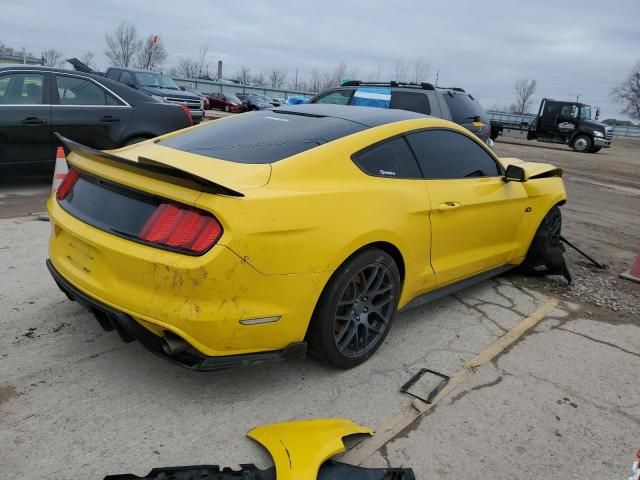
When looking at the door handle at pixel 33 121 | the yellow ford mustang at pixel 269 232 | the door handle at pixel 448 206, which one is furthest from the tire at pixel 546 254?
the door handle at pixel 33 121

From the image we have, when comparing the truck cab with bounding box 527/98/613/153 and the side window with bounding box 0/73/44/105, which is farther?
the truck cab with bounding box 527/98/613/153

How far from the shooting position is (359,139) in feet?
10.4

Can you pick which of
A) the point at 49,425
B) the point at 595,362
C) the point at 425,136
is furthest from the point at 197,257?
the point at 595,362

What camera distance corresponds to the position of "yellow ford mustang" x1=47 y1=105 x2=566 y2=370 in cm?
240

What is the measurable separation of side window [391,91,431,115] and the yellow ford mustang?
4.48 m

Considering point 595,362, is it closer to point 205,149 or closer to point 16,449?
point 205,149

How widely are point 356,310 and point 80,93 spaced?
5.65m

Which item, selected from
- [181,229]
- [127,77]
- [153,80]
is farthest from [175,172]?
[153,80]

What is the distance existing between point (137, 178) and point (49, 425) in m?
1.25

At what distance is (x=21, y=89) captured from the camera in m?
6.44

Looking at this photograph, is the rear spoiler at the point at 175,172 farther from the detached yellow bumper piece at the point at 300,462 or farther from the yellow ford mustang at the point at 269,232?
the detached yellow bumper piece at the point at 300,462

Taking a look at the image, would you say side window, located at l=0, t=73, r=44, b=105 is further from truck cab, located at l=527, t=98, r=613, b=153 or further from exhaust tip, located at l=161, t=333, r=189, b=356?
truck cab, located at l=527, t=98, r=613, b=153

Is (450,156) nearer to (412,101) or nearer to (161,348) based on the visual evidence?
(161,348)

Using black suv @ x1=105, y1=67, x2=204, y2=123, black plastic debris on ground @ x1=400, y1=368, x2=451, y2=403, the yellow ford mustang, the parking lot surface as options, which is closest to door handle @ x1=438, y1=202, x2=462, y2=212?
the yellow ford mustang
